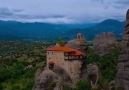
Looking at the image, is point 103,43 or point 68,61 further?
point 103,43

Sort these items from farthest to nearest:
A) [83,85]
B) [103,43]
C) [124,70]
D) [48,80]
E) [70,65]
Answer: [103,43] < [70,65] < [48,80] < [83,85] < [124,70]

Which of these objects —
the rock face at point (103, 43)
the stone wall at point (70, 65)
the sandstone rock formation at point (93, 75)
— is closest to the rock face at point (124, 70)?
the sandstone rock formation at point (93, 75)

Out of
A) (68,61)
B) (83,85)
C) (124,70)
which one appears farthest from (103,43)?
(124,70)

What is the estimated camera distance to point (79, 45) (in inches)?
3723

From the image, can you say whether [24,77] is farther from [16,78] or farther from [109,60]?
[109,60]

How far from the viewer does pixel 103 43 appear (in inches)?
5054

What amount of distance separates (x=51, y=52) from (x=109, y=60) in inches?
1500

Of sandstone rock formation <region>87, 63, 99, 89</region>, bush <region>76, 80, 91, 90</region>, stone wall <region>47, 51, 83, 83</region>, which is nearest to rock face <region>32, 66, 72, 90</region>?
bush <region>76, 80, 91, 90</region>

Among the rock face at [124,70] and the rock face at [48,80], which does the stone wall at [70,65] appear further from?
the rock face at [124,70]

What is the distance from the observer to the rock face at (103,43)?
411 ft

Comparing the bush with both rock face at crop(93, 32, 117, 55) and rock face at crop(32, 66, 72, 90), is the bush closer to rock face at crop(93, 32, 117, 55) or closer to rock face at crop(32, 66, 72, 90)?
rock face at crop(32, 66, 72, 90)

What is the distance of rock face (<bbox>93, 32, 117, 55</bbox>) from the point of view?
12531 centimetres

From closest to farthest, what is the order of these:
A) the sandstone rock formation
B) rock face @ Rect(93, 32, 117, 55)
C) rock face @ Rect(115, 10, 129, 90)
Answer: rock face @ Rect(115, 10, 129, 90)
the sandstone rock formation
rock face @ Rect(93, 32, 117, 55)

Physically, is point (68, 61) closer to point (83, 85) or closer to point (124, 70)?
point (83, 85)
